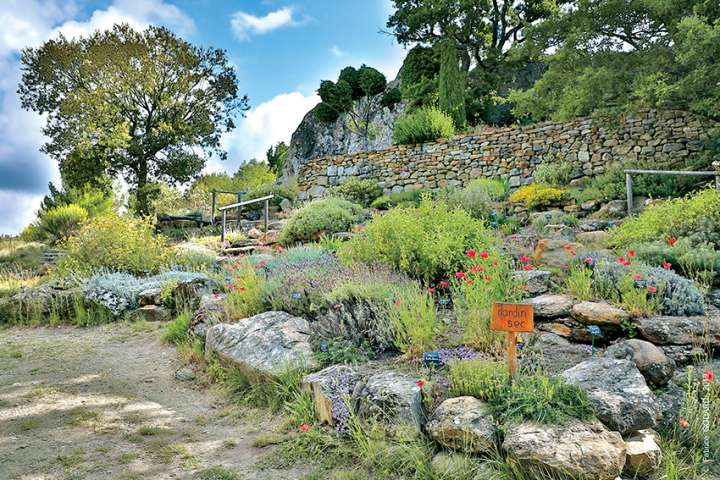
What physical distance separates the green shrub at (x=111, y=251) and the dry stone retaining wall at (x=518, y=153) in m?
7.28

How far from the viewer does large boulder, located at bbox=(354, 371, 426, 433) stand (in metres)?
3.06

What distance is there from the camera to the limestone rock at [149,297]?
7.41 m

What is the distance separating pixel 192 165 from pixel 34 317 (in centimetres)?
1422

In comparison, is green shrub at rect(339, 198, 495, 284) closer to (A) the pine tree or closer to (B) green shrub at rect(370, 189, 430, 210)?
(B) green shrub at rect(370, 189, 430, 210)

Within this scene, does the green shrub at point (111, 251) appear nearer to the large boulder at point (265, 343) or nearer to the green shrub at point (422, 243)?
the large boulder at point (265, 343)

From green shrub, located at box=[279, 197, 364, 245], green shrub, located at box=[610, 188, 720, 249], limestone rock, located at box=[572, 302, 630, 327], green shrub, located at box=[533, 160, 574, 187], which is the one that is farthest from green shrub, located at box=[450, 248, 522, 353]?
green shrub, located at box=[533, 160, 574, 187]

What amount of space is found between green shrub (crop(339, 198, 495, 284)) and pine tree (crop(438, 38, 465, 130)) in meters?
11.4

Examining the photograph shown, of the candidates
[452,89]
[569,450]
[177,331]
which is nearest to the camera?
[569,450]

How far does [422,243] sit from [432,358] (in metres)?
1.95

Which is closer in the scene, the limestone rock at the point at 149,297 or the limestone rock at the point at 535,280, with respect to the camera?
the limestone rock at the point at 535,280

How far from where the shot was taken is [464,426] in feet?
9.11

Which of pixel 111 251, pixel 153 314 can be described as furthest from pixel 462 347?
pixel 111 251

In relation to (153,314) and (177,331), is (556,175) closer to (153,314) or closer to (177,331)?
(153,314)

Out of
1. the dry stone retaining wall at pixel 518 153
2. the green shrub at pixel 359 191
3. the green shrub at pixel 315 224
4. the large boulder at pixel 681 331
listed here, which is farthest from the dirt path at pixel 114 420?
the dry stone retaining wall at pixel 518 153
